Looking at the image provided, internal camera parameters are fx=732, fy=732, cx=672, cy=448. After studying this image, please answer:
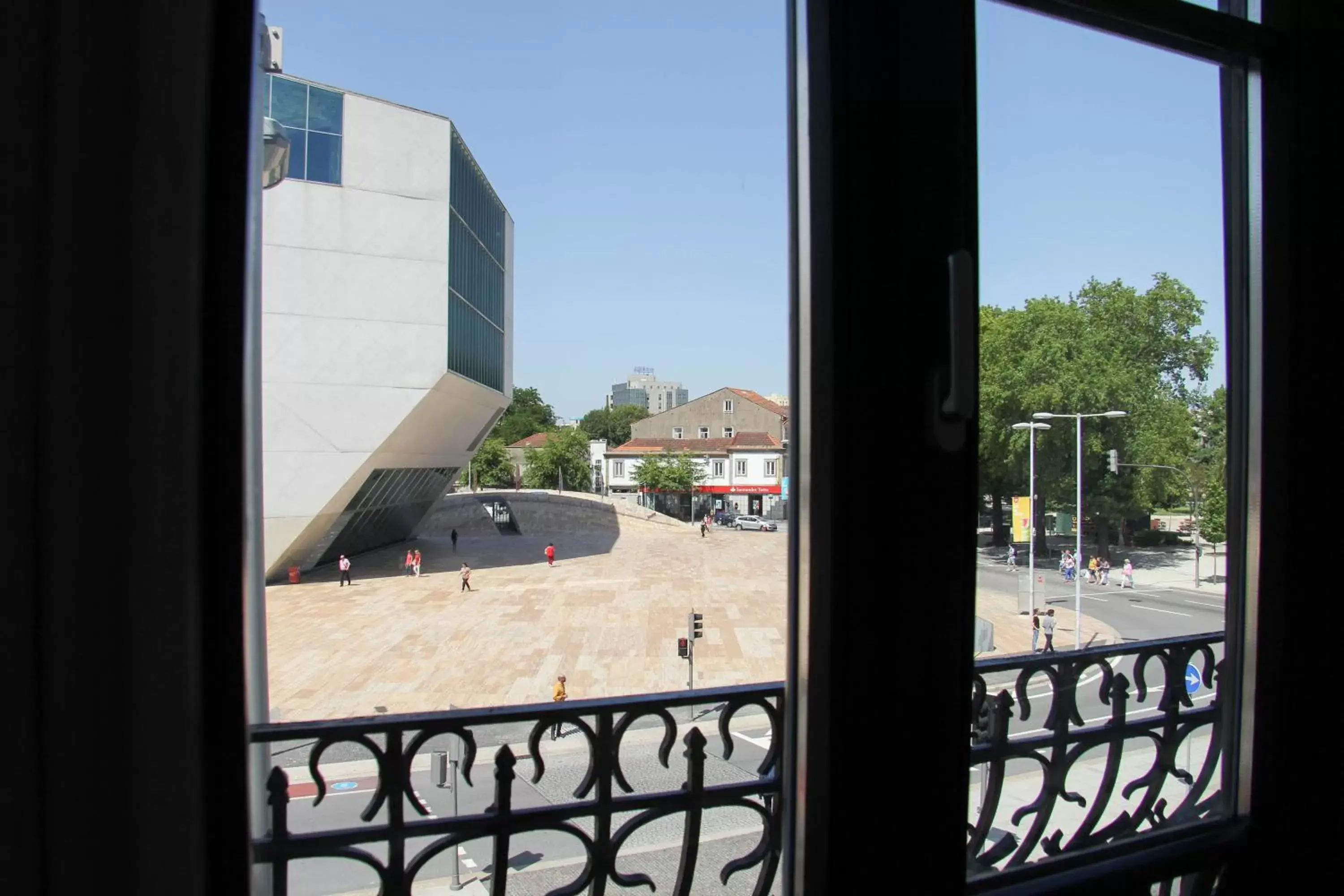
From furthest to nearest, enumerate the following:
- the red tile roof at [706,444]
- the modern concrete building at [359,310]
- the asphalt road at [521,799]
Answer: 1. the modern concrete building at [359,310]
2. the red tile roof at [706,444]
3. the asphalt road at [521,799]

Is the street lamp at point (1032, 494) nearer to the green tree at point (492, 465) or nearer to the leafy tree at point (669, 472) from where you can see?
the leafy tree at point (669, 472)

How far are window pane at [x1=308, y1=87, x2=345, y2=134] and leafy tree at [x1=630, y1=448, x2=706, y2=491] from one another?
24.0 feet

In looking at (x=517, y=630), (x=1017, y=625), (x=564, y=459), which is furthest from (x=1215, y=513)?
(x=564, y=459)

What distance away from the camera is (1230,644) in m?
1.77

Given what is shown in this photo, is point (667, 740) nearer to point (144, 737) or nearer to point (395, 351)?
point (144, 737)

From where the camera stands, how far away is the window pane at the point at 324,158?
37.9ft

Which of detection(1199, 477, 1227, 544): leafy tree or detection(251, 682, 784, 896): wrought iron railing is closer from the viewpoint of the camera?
detection(251, 682, 784, 896): wrought iron railing

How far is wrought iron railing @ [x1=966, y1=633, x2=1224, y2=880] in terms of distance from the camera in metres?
1.61

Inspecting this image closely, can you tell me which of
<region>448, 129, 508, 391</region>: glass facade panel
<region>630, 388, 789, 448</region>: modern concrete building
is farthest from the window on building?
<region>630, 388, 789, 448</region>: modern concrete building

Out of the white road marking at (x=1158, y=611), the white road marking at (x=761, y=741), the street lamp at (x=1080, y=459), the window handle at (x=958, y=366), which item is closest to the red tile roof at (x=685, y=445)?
the white road marking at (x=1158, y=611)

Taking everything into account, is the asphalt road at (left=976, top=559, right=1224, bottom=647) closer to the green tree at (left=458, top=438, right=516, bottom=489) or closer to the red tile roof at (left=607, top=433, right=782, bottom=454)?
the red tile roof at (left=607, top=433, right=782, bottom=454)

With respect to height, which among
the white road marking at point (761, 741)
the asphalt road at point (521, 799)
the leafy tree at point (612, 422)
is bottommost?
the asphalt road at point (521, 799)

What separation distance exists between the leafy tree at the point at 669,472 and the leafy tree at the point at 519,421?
11.7m

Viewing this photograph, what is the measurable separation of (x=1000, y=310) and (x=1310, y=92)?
0.84 m
